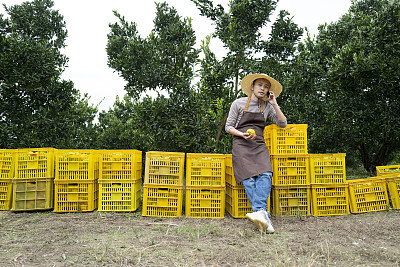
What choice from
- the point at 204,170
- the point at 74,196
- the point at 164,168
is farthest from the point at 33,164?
the point at 204,170

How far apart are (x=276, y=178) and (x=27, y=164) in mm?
4204

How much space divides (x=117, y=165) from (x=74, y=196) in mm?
Result: 900

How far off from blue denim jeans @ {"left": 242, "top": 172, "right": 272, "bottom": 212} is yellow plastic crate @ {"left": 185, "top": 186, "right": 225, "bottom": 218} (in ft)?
2.32

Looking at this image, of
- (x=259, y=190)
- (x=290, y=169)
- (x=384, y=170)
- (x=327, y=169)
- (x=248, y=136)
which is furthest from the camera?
(x=384, y=170)

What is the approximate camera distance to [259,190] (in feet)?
13.3

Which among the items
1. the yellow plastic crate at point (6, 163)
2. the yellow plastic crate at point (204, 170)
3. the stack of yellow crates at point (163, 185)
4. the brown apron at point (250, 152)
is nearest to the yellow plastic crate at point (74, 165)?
the yellow plastic crate at point (6, 163)

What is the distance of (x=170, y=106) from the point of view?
8672mm

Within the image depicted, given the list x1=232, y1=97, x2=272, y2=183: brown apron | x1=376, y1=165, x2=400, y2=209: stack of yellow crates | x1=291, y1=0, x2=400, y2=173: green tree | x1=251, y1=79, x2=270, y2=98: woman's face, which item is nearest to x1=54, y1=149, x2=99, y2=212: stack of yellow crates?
x1=232, y1=97, x2=272, y2=183: brown apron

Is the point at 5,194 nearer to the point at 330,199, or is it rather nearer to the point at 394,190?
the point at 330,199

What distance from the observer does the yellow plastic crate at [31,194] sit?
5020 millimetres

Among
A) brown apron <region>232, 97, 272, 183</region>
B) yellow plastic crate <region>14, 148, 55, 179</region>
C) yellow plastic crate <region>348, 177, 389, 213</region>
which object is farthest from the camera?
yellow plastic crate <region>14, 148, 55, 179</region>

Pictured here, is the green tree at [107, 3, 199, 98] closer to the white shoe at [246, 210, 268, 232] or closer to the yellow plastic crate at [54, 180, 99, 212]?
the yellow plastic crate at [54, 180, 99, 212]

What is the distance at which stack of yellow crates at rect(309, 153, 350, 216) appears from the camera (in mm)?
4812

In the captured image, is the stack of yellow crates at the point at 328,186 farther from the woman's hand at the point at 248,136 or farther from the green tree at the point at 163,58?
the green tree at the point at 163,58
